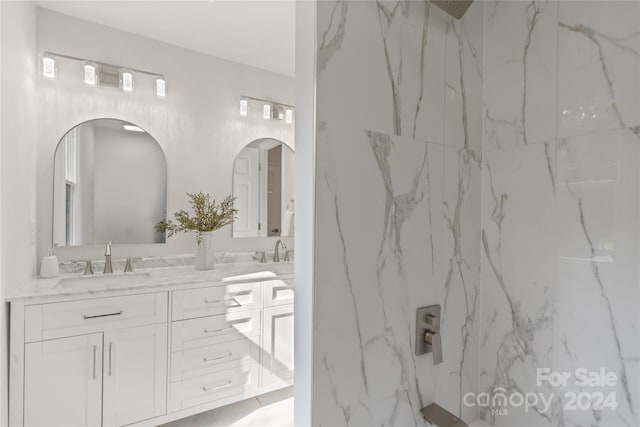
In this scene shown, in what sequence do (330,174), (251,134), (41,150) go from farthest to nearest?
(251,134), (41,150), (330,174)

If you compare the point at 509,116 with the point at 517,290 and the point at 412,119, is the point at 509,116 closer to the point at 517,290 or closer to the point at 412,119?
the point at 412,119

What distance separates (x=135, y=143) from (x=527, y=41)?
2405 mm

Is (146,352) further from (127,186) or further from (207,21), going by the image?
(207,21)

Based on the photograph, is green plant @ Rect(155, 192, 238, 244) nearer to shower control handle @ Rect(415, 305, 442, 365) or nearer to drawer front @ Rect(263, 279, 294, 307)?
drawer front @ Rect(263, 279, 294, 307)

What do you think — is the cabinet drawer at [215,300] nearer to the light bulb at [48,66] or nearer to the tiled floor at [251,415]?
the tiled floor at [251,415]

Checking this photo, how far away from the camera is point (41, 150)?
2.11m

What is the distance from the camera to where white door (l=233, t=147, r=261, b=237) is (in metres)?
2.81

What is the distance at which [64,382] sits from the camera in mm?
1688

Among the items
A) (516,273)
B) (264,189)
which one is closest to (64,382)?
(264,189)

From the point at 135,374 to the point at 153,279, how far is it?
0.54 meters

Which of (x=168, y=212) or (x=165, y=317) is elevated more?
(x=168, y=212)

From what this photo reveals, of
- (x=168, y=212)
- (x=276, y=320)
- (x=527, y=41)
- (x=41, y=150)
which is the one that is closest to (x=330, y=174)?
(x=527, y=41)

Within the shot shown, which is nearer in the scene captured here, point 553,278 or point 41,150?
point 553,278

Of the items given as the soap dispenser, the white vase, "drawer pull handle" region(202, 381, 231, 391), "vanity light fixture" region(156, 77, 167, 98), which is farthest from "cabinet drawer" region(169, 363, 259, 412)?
"vanity light fixture" region(156, 77, 167, 98)
